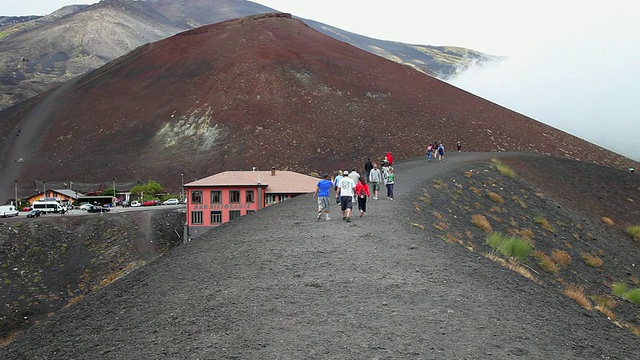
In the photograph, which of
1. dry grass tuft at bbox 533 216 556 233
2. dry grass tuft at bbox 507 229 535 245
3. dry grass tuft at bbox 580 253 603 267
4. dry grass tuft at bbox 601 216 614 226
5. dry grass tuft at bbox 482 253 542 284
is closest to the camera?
dry grass tuft at bbox 482 253 542 284

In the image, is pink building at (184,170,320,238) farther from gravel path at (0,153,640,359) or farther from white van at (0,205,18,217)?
gravel path at (0,153,640,359)

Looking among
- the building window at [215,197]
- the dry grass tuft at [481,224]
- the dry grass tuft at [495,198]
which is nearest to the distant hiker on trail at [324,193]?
the dry grass tuft at [481,224]

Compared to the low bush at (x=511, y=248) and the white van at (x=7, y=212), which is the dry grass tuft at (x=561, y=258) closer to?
the low bush at (x=511, y=248)

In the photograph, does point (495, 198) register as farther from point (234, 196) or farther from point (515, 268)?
point (234, 196)

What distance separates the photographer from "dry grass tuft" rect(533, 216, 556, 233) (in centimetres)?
2626

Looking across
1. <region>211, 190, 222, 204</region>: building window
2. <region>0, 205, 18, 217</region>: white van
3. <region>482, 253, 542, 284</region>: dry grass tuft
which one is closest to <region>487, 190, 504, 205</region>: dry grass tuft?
<region>482, 253, 542, 284</region>: dry grass tuft

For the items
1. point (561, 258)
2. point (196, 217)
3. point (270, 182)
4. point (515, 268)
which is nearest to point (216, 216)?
point (196, 217)

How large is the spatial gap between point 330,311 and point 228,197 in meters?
33.9

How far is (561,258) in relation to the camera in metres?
21.0

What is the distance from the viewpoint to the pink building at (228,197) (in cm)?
4138

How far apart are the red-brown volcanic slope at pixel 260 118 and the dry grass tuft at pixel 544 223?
113ft

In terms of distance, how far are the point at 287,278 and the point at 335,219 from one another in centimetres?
660

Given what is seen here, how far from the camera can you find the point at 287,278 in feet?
33.5

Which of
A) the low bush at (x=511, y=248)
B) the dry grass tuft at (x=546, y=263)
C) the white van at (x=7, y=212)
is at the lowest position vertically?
the white van at (x=7, y=212)
